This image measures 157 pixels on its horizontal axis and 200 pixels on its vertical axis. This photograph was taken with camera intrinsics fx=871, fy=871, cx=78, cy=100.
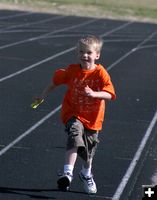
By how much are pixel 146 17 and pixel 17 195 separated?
43.7m

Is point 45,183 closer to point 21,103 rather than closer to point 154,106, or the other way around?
point 21,103

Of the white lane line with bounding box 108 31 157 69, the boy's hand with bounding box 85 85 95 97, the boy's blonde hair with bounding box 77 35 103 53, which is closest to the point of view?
the boy's hand with bounding box 85 85 95 97

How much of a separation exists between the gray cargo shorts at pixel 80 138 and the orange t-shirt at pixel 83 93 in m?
0.06

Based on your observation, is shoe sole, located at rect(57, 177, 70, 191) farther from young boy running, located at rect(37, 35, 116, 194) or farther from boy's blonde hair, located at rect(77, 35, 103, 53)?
boy's blonde hair, located at rect(77, 35, 103, 53)

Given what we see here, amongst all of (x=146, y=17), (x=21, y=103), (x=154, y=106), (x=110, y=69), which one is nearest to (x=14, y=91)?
(x=21, y=103)

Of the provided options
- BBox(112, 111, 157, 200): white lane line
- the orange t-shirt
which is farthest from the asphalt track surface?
the orange t-shirt

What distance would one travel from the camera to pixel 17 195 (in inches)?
341

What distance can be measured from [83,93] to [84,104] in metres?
0.17

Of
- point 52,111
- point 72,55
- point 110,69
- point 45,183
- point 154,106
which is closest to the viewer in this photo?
point 45,183

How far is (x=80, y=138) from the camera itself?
8773 mm

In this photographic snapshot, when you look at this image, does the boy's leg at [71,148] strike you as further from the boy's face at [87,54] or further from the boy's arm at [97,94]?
the boy's face at [87,54]

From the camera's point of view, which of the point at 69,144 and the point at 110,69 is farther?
the point at 110,69

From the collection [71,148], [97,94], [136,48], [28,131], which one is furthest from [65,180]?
[136,48]

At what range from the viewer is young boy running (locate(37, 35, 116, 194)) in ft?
28.5
